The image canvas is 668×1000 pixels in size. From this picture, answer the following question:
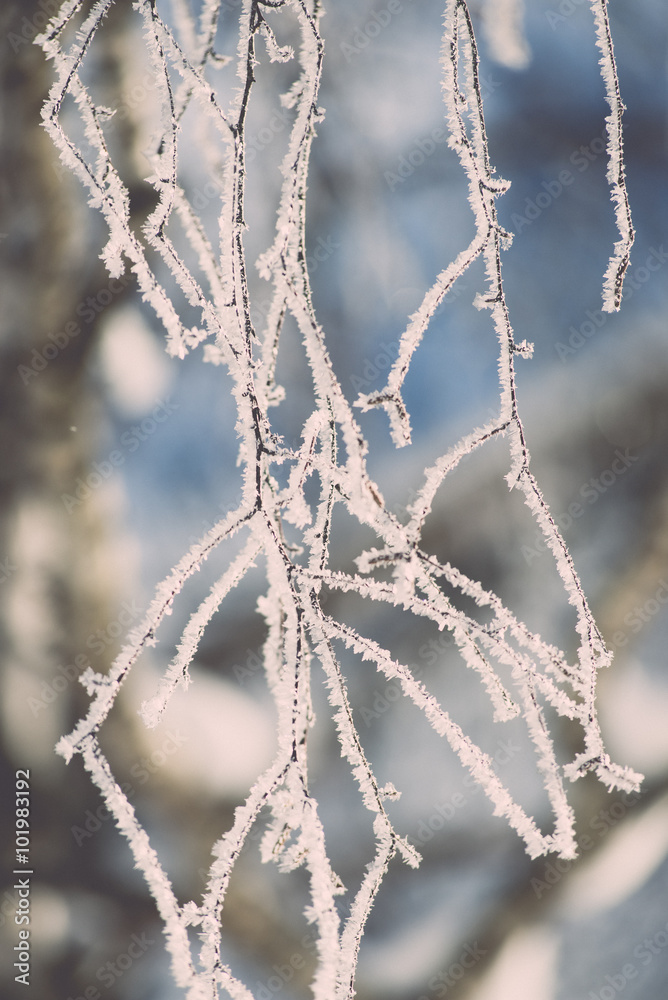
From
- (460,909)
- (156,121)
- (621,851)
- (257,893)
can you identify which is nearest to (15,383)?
(156,121)

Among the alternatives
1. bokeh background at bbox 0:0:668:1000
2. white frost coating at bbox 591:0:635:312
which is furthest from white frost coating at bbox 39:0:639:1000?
bokeh background at bbox 0:0:668:1000

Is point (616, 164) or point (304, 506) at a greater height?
point (616, 164)

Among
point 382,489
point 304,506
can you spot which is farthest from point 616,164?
point 382,489

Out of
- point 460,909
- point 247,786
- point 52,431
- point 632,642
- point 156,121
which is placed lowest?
point 460,909

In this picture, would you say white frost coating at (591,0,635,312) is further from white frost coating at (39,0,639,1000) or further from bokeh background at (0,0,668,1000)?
bokeh background at (0,0,668,1000)

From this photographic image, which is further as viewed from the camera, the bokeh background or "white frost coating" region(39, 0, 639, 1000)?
the bokeh background

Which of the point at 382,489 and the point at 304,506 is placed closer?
the point at 304,506

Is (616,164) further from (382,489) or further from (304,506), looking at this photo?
(382,489)

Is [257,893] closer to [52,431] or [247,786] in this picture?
[247,786]
